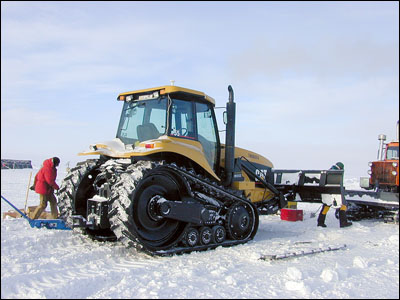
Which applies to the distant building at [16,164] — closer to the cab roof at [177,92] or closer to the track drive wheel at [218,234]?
the cab roof at [177,92]

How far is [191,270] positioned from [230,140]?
3.51m

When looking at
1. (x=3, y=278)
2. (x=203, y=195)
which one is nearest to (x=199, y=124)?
(x=203, y=195)

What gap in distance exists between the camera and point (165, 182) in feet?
22.8

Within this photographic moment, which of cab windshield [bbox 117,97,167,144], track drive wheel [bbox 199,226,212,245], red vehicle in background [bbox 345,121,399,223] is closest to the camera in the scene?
track drive wheel [bbox 199,226,212,245]

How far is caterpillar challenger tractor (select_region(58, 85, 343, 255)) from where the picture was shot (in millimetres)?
6438

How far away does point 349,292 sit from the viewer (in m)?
4.49

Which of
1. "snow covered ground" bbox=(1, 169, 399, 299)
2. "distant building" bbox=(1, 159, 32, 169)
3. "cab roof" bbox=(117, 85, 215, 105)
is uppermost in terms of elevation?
"cab roof" bbox=(117, 85, 215, 105)

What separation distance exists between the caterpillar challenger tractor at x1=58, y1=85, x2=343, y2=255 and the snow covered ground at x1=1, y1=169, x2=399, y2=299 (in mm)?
405

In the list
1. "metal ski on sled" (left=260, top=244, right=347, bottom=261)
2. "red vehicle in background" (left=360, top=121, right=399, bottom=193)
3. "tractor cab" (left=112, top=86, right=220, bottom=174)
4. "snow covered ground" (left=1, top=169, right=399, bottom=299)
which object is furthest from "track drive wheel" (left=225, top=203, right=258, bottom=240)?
"red vehicle in background" (left=360, top=121, right=399, bottom=193)

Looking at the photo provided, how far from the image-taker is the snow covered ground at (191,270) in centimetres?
440

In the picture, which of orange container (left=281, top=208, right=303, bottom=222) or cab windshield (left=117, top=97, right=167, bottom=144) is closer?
cab windshield (left=117, top=97, right=167, bottom=144)

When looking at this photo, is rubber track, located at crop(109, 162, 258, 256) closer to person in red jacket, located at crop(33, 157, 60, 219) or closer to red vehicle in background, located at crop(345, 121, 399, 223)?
person in red jacket, located at crop(33, 157, 60, 219)

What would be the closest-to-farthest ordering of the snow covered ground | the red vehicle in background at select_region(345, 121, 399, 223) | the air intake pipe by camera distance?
the snow covered ground → the air intake pipe → the red vehicle in background at select_region(345, 121, 399, 223)

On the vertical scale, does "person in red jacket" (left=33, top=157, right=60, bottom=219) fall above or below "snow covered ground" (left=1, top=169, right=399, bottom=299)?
above
